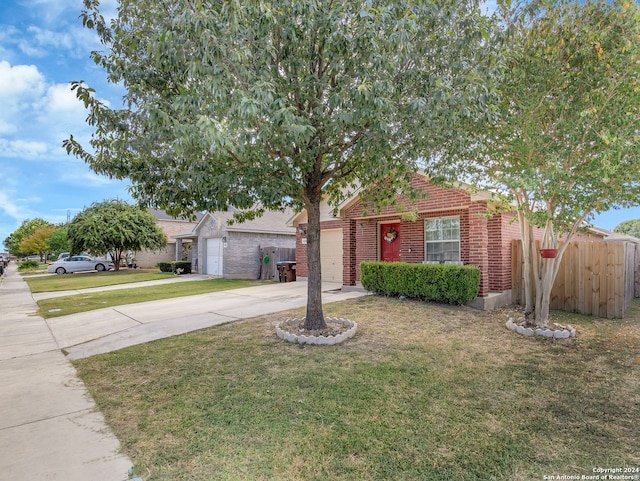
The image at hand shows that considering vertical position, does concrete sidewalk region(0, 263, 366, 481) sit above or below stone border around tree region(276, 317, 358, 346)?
below

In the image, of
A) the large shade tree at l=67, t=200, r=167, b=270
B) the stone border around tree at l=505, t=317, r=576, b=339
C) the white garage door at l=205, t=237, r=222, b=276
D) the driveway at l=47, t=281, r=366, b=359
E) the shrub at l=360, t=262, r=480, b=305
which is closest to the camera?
the stone border around tree at l=505, t=317, r=576, b=339

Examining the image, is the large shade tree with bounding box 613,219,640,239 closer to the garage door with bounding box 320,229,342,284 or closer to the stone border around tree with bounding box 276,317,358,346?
the garage door with bounding box 320,229,342,284

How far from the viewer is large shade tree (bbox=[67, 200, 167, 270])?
23.1m

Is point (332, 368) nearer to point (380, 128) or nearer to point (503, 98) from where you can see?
point (380, 128)

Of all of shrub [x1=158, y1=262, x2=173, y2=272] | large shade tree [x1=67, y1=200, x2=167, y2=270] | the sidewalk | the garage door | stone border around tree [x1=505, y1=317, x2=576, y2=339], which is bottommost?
the sidewalk

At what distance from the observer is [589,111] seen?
484cm

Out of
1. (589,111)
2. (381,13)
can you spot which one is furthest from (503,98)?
(381,13)

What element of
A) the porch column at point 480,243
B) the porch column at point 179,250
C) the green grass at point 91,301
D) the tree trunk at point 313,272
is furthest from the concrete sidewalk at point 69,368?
the porch column at point 179,250

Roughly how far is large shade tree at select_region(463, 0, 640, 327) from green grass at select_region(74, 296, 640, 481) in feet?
8.60

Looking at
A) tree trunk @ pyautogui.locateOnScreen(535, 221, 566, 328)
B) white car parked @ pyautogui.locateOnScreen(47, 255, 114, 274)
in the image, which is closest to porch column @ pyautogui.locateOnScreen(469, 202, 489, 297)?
tree trunk @ pyautogui.locateOnScreen(535, 221, 566, 328)

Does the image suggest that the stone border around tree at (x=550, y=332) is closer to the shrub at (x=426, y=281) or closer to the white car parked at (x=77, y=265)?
the shrub at (x=426, y=281)

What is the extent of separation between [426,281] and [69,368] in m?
7.75

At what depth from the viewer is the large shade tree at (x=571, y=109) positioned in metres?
5.07

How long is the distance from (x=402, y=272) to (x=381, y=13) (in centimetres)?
675
